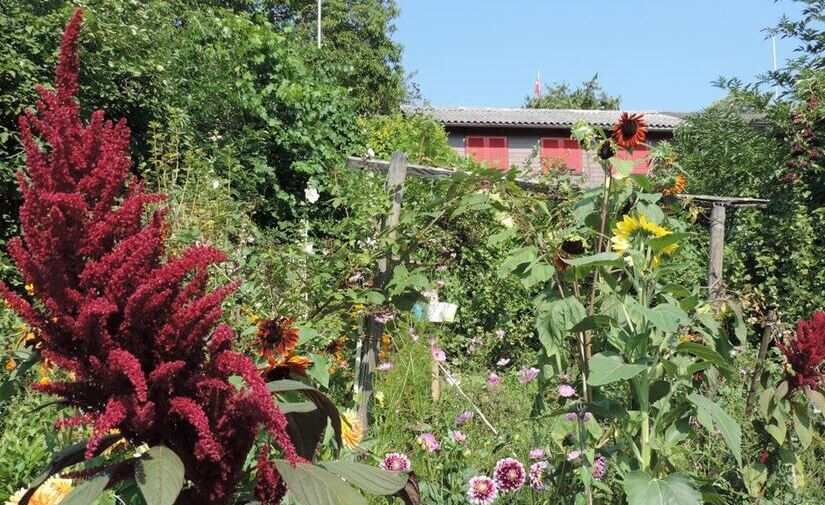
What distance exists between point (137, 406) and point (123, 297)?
14 centimetres

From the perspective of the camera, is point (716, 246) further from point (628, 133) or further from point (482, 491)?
point (482, 491)

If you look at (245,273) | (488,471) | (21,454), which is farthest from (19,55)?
(488,471)

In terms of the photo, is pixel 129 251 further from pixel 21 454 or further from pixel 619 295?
pixel 21 454

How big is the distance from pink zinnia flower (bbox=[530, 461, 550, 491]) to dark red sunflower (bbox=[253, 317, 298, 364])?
883 mm

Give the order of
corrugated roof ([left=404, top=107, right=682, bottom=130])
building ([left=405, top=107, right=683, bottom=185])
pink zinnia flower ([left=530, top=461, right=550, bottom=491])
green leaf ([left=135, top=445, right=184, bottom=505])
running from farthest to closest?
building ([left=405, top=107, right=683, bottom=185]) < corrugated roof ([left=404, top=107, right=682, bottom=130]) < pink zinnia flower ([left=530, top=461, right=550, bottom=491]) < green leaf ([left=135, top=445, right=184, bottom=505])

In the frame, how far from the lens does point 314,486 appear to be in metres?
1.09

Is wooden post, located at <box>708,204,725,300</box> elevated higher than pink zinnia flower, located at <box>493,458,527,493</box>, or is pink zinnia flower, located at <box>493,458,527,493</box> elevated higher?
wooden post, located at <box>708,204,725,300</box>

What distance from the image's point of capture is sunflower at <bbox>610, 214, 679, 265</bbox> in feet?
Result: 6.65

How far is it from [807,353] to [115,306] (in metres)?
2.37

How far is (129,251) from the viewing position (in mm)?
980

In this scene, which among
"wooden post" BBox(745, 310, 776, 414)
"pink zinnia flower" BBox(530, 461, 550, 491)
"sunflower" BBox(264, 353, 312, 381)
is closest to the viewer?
"sunflower" BBox(264, 353, 312, 381)

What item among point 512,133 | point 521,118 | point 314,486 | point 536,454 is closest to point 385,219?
point 536,454

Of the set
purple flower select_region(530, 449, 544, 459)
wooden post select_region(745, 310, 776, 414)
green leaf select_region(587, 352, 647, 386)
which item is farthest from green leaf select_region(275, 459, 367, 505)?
wooden post select_region(745, 310, 776, 414)

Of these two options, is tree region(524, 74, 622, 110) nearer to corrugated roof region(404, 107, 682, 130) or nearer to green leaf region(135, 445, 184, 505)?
corrugated roof region(404, 107, 682, 130)
